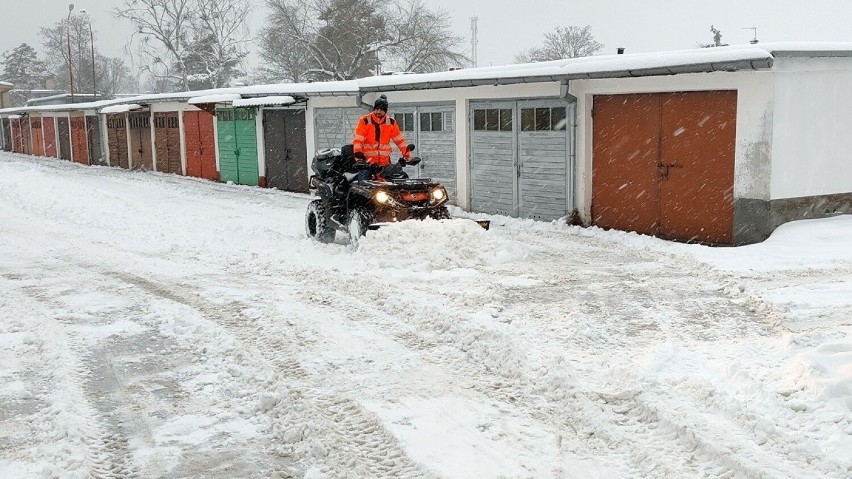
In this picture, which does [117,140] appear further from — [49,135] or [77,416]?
[77,416]

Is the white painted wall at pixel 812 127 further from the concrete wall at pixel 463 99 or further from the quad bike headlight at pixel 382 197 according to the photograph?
the quad bike headlight at pixel 382 197

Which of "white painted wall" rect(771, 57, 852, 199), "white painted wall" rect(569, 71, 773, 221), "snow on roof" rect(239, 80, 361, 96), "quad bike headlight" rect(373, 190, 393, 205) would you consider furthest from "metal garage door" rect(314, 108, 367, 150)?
"white painted wall" rect(771, 57, 852, 199)

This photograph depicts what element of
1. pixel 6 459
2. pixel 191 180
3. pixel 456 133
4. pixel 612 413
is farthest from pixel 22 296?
pixel 191 180

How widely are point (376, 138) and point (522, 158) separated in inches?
177

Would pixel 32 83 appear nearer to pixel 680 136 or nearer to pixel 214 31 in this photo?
pixel 214 31

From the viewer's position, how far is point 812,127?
11.6 metres

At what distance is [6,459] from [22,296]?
4433mm

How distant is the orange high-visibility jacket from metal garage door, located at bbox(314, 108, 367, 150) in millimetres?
8343

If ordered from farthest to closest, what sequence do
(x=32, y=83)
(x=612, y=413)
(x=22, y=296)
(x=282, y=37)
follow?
1. (x=32, y=83)
2. (x=282, y=37)
3. (x=22, y=296)
4. (x=612, y=413)

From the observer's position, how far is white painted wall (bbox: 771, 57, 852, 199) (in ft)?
36.5

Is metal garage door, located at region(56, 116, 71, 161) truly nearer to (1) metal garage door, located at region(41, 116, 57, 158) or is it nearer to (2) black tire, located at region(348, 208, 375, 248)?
(1) metal garage door, located at region(41, 116, 57, 158)

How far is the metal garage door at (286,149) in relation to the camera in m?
21.9

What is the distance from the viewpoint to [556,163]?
568 inches

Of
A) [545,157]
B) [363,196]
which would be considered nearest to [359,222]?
[363,196]
